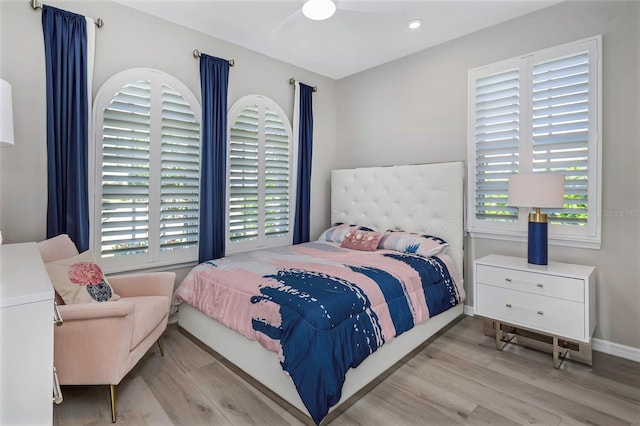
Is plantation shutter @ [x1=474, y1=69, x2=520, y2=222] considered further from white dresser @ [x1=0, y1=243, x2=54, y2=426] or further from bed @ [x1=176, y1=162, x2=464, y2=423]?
white dresser @ [x1=0, y1=243, x2=54, y2=426]

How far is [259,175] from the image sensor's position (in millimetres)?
3641

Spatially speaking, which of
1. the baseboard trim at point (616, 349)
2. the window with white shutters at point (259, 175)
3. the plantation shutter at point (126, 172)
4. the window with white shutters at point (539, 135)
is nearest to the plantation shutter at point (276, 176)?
the window with white shutters at point (259, 175)

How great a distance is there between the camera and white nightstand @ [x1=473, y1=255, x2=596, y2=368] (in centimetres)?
224

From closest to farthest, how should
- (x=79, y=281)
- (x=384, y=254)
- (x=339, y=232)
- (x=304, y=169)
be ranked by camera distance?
(x=79, y=281) → (x=384, y=254) → (x=339, y=232) → (x=304, y=169)

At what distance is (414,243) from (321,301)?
1.53m

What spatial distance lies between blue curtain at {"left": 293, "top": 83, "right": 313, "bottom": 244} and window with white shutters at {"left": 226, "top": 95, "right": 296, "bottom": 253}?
88mm

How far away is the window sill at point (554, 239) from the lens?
254 cm

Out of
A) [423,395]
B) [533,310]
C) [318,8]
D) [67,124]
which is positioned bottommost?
[423,395]

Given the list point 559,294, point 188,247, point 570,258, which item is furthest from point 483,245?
point 188,247

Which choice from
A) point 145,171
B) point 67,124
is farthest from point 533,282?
point 67,124

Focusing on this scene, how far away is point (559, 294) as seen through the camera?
2311 mm

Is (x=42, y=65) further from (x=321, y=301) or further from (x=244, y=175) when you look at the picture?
(x=321, y=301)

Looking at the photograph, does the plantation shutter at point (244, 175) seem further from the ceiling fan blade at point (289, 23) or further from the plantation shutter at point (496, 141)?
the plantation shutter at point (496, 141)

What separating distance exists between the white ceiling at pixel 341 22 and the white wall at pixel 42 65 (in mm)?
136
